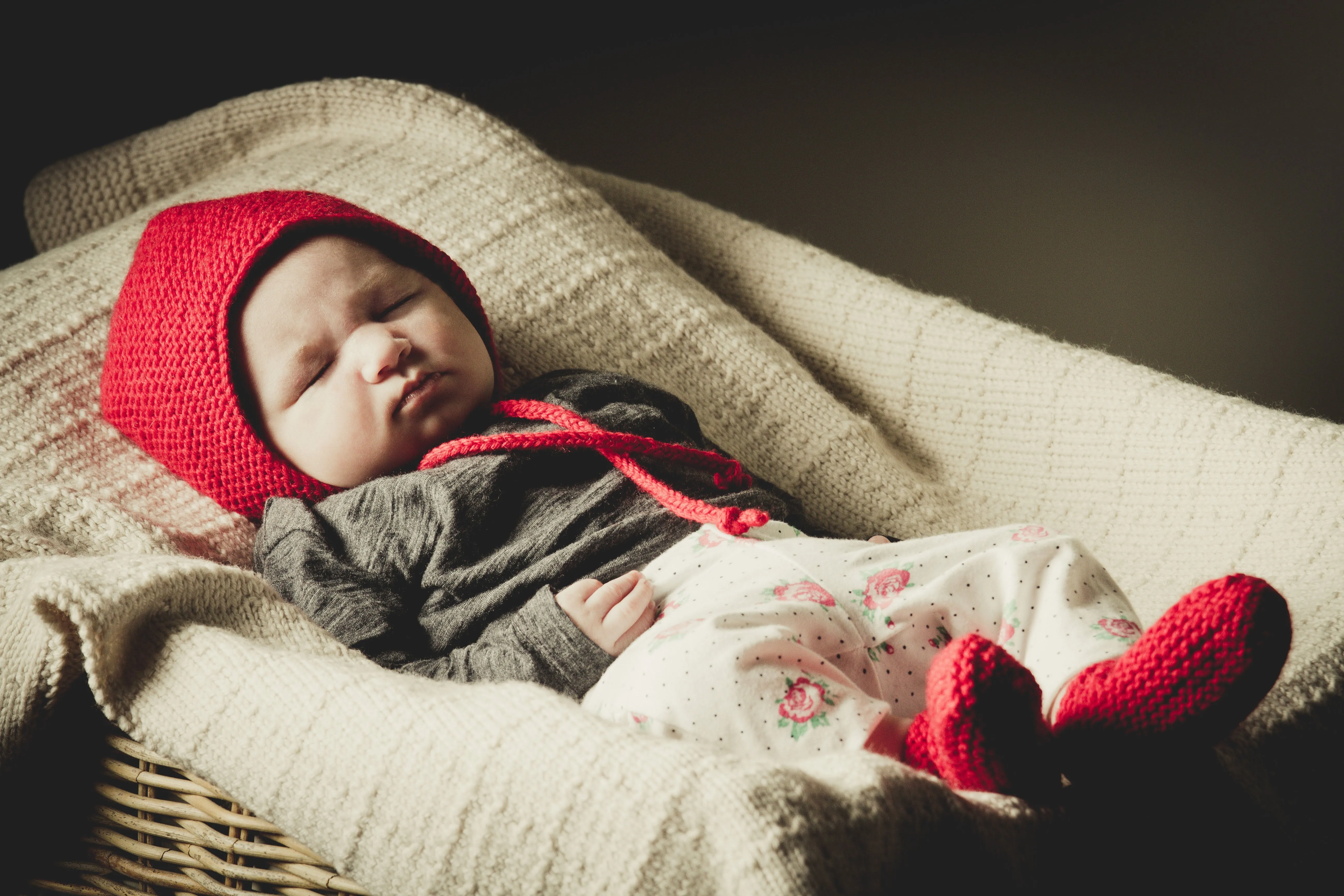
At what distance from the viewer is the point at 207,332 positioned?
938 mm

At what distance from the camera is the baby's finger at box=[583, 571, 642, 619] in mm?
788

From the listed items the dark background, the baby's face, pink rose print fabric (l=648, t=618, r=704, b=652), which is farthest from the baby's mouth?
the dark background

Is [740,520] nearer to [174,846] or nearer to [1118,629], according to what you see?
[1118,629]

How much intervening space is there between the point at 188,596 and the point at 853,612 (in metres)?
0.53

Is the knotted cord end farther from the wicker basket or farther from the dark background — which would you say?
the dark background

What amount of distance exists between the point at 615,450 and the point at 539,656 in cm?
24

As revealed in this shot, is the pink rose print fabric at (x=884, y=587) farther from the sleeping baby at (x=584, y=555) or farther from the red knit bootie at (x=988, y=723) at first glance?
the red knit bootie at (x=988, y=723)

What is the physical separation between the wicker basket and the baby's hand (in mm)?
259

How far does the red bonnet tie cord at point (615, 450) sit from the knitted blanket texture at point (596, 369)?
0.21m

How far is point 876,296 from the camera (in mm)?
1249

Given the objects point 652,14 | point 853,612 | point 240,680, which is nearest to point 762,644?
point 853,612

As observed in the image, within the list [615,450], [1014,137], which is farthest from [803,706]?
[1014,137]

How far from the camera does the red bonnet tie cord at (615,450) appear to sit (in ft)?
2.96

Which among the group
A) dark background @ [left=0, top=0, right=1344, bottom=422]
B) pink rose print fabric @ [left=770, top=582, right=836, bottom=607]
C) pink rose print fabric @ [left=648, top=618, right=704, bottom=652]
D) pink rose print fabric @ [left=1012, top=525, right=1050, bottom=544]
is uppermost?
dark background @ [left=0, top=0, right=1344, bottom=422]
